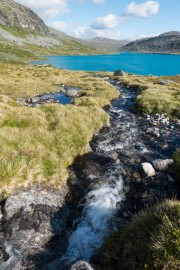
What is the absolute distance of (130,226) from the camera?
10414mm

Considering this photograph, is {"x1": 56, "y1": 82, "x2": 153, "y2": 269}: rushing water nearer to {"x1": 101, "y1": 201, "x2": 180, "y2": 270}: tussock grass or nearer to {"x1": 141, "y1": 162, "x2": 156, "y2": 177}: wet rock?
{"x1": 101, "y1": 201, "x2": 180, "y2": 270}: tussock grass

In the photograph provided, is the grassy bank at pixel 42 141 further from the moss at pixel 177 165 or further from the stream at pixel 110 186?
the moss at pixel 177 165

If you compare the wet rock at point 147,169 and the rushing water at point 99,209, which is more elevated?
the wet rock at point 147,169

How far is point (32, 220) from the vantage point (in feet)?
40.8

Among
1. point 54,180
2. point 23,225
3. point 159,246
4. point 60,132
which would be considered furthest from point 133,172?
point 159,246

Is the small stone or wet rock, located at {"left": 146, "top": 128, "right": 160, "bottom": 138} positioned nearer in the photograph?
the small stone

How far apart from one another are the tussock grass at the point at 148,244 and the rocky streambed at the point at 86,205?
3.56ft

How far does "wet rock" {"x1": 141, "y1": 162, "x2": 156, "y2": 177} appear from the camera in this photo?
17.7 meters

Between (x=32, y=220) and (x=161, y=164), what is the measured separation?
10.8 meters

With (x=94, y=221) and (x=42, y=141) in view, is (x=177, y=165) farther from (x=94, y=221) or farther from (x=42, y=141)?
(x=42, y=141)

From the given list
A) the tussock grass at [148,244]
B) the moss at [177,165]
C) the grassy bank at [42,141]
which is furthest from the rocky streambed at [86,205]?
the tussock grass at [148,244]

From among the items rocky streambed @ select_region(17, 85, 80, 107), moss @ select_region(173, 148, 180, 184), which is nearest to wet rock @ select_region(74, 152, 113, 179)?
moss @ select_region(173, 148, 180, 184)

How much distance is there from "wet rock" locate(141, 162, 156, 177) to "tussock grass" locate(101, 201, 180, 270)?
742cm

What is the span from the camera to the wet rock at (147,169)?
1773cm
